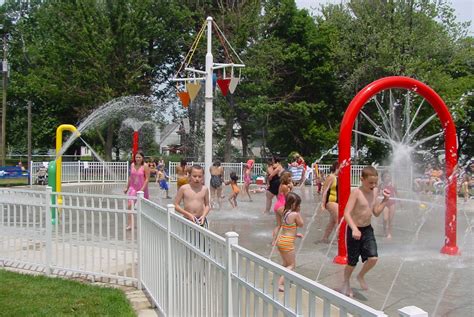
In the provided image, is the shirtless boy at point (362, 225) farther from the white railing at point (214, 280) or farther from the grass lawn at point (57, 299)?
the grass lawn at point (57, 299)

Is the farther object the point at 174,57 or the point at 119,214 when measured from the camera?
the point at 174,57

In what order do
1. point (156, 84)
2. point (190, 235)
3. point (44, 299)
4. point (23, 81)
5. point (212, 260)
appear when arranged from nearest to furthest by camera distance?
1. point (212, 260)
2. point (190, 235)
3. point (44, 299)
4. point (156, 84)
5. point (23, 81)

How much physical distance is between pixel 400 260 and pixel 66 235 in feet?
16.8

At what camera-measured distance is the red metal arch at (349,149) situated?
8148mm

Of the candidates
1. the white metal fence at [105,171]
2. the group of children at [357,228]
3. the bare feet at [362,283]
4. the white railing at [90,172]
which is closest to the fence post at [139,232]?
the group of children at [357,228]

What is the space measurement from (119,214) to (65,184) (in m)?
24.0

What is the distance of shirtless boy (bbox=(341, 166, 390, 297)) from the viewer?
6.09m

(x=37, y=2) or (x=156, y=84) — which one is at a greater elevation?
(x=37, y=2)

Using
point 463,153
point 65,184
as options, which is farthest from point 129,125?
point 463,153

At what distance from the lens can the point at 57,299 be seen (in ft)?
20.1

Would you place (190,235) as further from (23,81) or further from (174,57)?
(23,81)

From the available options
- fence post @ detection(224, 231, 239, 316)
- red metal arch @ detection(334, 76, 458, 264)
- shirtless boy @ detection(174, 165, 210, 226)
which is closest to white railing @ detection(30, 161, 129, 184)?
red metal arch @ detection(334, 76, 458, 264)

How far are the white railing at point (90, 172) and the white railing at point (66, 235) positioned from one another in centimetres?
2212

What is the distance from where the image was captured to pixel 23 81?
44.9 metres
